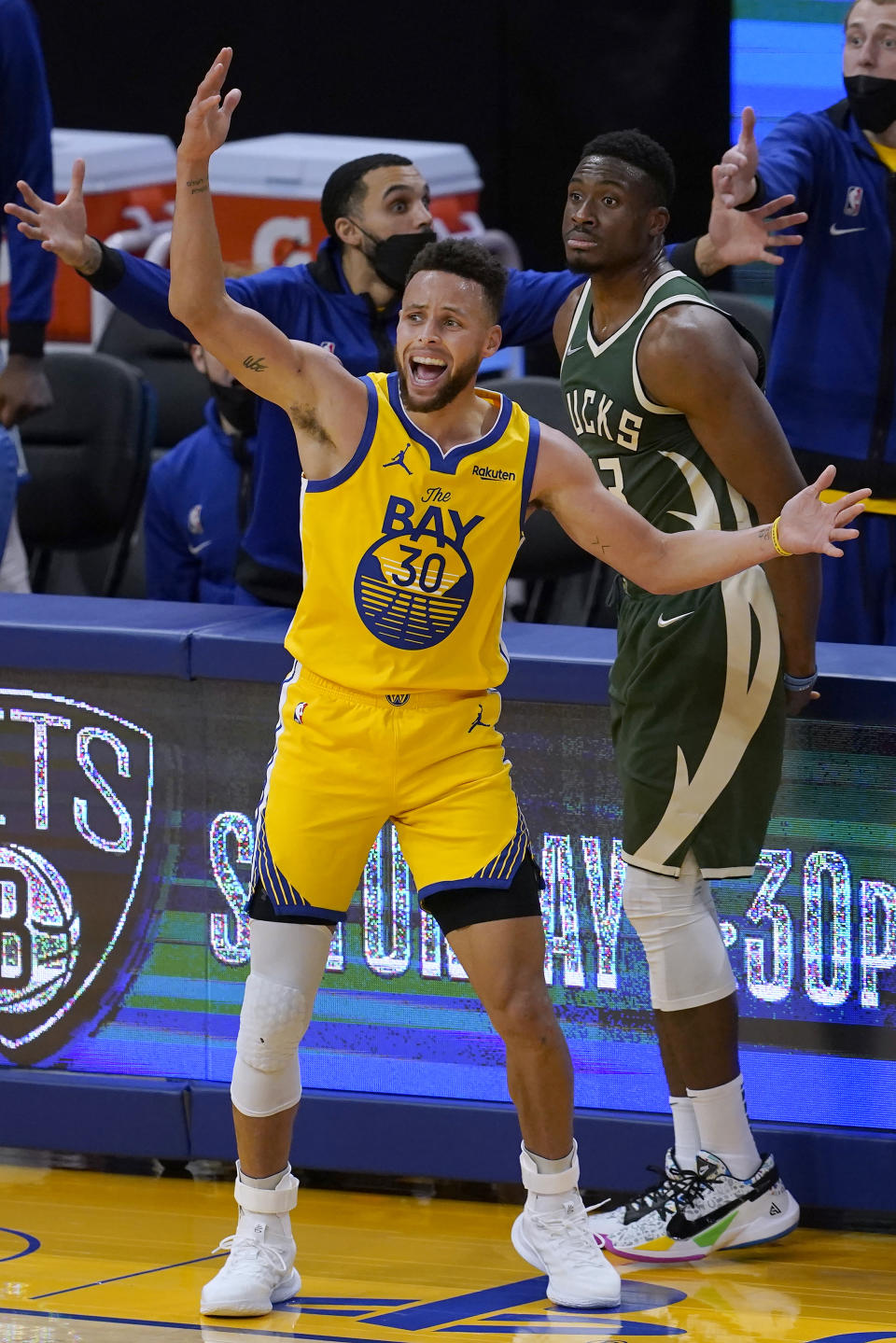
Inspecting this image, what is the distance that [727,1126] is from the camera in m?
3.84

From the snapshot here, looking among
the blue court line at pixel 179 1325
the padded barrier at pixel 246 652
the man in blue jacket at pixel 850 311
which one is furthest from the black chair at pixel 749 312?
the blue court line at pixel 179 1325

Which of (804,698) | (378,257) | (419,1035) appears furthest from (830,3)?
(419,1035)

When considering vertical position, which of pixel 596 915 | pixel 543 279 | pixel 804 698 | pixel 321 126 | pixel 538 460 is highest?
pixel 321 126

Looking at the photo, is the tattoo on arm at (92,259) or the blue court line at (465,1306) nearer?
the blue court line at (465,1306)

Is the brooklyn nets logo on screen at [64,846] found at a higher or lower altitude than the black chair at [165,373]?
lower

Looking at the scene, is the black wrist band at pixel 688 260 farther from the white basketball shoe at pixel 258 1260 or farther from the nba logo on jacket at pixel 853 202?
the white basketball shoe at pixel 258 1260

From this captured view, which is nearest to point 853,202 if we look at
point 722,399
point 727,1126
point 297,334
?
point 297,334

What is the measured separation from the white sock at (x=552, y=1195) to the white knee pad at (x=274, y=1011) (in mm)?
441

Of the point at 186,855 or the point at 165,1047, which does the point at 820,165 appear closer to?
the point at 186,855

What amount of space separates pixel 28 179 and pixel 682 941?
2.71 metres

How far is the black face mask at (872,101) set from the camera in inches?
187

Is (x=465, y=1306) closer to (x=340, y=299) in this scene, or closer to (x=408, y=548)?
(x=408, y=548)

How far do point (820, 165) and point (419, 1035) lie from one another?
2.18m

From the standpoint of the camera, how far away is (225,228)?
777 centimetres
